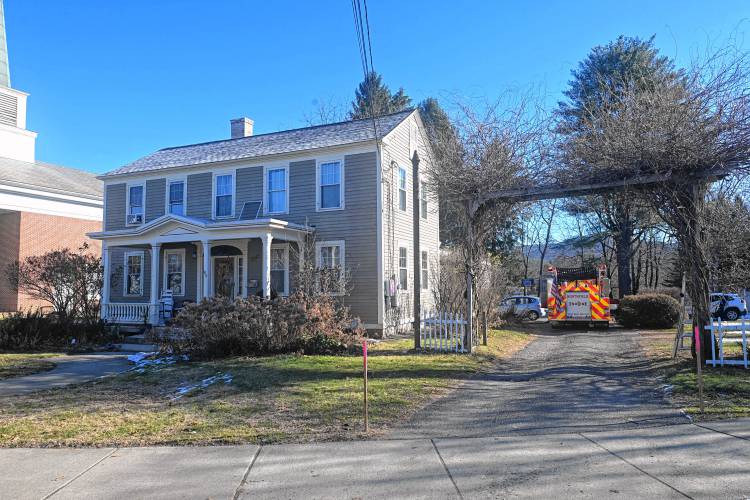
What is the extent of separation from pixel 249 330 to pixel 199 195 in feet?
31.6

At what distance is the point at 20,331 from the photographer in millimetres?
15469

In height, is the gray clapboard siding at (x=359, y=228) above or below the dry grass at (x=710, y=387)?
above

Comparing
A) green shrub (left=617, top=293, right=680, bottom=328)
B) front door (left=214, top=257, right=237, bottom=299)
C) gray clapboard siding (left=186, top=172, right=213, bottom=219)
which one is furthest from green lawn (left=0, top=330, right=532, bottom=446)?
green shrub (left=617, top=293, right=680, bottom=328)

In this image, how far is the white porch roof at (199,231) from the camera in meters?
16.2

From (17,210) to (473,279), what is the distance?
77.7 feet

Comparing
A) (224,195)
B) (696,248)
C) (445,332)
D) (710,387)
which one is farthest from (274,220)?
(710,387)

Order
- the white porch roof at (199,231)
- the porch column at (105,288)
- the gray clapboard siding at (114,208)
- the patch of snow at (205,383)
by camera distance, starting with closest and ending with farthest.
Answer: the patch of snow at (205,383)
the white porch roof at (199,231)
the porch column at (105,288)
the gray clapboard siding at (114,208)

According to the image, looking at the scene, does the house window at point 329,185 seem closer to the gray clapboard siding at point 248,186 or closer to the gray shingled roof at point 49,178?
the gray clapboard siding at point 248,186

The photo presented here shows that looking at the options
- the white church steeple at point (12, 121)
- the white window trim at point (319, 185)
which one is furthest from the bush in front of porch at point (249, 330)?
the white church steeple at point (12, 121)

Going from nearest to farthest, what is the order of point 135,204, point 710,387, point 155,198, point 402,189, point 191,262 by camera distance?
1. point 710,387
2. point 402,189
3. point 191,262
4. point 155,198
5. point 135,204

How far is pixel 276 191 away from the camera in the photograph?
18641 millimetres

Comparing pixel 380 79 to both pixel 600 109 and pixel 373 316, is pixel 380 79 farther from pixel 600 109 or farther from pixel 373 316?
pixel 600 109

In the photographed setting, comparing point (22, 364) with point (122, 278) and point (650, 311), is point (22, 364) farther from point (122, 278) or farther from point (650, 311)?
point (650, 311)

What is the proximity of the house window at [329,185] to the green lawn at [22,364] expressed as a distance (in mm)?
9009
